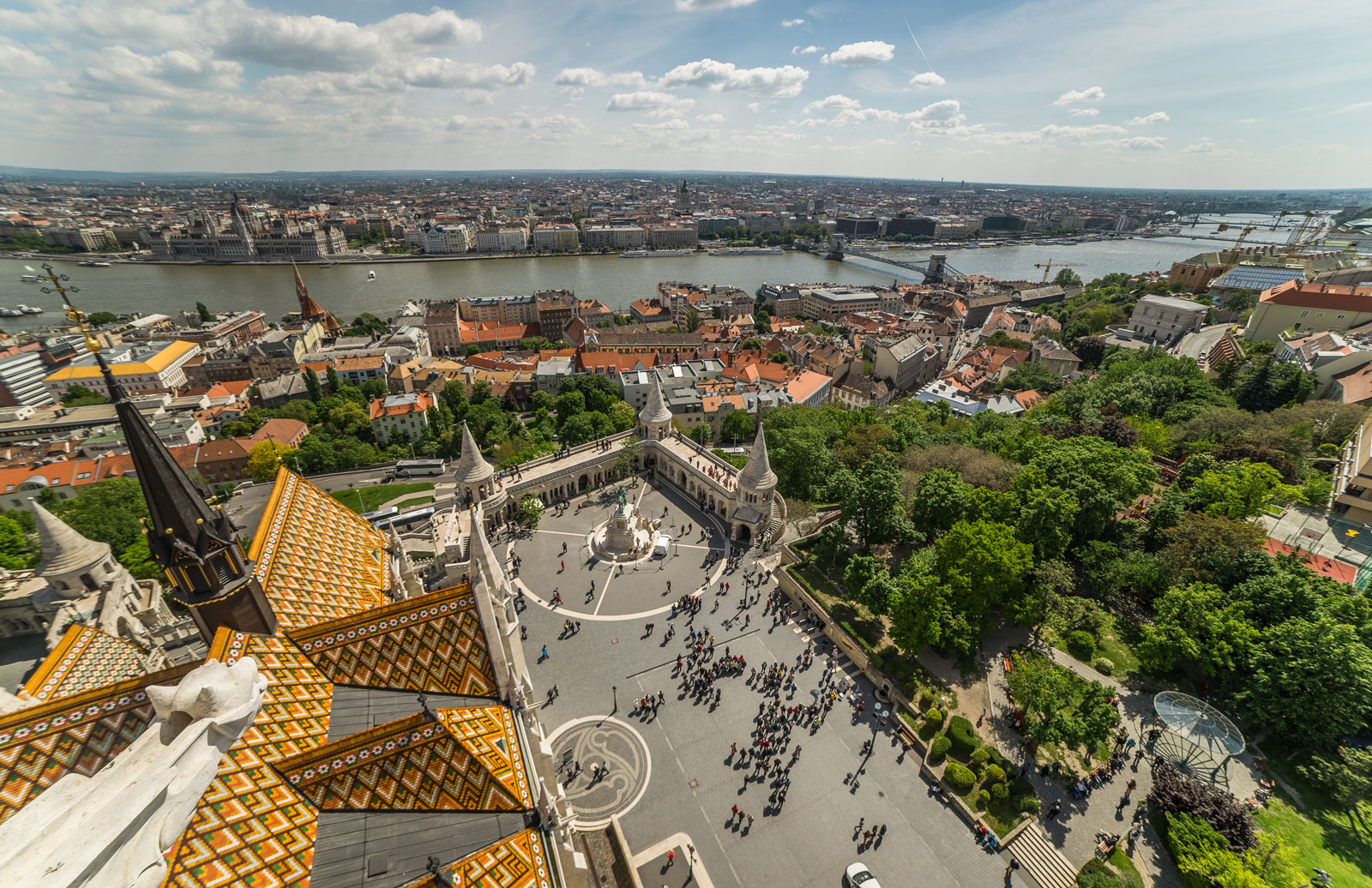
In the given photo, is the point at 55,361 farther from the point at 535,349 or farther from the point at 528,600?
the point at 528,600

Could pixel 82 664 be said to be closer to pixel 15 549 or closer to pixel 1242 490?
pixel 15 549

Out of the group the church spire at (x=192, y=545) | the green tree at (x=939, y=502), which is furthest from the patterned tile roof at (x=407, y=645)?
the green tree at (x=939, y=502)

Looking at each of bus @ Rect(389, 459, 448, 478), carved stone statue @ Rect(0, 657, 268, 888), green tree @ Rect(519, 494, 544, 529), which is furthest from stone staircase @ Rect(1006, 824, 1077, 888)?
bus @ Rect(389, 459, 448, 478)

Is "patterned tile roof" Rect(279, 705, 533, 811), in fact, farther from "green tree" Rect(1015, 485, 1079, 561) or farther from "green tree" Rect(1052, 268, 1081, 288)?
"green tree" Rect(1052, 268, 1081, 288)

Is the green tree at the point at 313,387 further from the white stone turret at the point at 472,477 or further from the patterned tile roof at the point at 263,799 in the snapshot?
the patterned tile roof at the point at 263,799

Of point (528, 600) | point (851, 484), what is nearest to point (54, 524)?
point (528, 600)

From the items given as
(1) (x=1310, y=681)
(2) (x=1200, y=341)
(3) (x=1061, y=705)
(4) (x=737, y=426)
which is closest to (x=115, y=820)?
(3) (x=1061, y=705)
